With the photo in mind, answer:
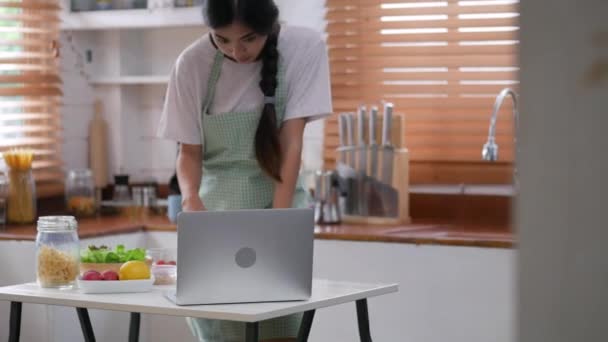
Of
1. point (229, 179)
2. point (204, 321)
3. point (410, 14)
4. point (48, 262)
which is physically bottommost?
point (204, 321)

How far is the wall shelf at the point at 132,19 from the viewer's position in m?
4.08

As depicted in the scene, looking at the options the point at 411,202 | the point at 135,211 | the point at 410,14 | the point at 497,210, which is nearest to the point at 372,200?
the point at 411,202

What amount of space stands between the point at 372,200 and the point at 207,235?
1785mm

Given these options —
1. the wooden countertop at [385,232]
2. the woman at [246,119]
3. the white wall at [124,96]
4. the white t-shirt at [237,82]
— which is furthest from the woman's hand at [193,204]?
the white wall at [124,96]

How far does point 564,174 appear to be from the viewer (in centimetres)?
34

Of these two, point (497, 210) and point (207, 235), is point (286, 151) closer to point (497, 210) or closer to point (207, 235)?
point (207, 235)

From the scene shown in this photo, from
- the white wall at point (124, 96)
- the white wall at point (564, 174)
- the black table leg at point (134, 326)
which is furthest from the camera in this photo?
the white wall at point (124, 96)

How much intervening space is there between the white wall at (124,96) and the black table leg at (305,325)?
2221 mm

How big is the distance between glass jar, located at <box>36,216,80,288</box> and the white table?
4 centimetres

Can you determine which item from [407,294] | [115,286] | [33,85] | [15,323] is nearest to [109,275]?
[115,286]

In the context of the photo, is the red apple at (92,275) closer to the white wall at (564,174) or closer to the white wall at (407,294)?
the white wall at (407,294)

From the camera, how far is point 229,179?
8.45ft

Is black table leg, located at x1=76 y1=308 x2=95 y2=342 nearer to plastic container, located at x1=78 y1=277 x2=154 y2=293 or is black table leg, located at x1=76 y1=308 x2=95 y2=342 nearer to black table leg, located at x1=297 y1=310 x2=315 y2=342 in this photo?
plastic container, located at x1=78 y1=277 x2=154 y2=293

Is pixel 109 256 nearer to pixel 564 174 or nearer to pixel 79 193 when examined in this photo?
pixel 79 193
